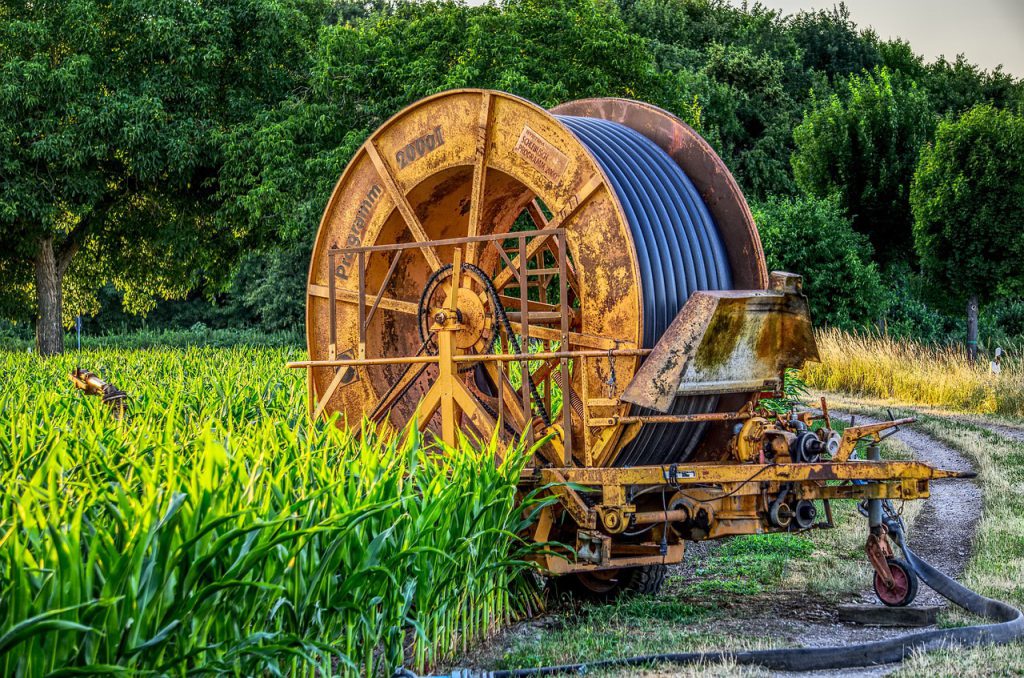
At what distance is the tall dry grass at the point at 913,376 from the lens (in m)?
19.1

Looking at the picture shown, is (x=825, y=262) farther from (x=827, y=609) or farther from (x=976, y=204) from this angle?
(x=827, y=609)

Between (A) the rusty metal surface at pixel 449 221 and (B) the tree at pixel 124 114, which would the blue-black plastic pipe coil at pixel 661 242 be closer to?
(A) the rusty metal surface at pixel 449 221

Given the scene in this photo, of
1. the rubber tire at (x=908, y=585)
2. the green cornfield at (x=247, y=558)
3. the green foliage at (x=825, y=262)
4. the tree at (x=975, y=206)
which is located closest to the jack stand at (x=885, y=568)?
the rubber tire at (x=908, y=585)

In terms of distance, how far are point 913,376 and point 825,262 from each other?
7087 mm

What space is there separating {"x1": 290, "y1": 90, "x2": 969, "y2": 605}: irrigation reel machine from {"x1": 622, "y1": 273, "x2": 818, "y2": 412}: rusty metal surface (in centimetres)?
1

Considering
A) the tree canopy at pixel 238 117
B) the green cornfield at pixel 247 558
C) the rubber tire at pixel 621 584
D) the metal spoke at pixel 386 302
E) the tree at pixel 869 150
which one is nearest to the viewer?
the green cornfield at pixel 247 558

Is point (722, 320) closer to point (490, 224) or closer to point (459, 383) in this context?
point (459, 383)

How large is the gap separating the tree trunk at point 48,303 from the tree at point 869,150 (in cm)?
1888

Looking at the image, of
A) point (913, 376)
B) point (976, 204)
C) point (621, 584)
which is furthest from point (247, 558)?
point (976, 204)

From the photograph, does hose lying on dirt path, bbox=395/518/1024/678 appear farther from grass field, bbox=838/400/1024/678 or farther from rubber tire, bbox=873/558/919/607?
rubber tire, bbox=873/558/919/607

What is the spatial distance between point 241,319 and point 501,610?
52.5 meters

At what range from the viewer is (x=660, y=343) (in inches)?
285

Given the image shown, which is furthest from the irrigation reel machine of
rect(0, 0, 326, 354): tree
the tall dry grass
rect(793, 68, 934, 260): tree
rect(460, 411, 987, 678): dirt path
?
rect(793, 68, 934, 260): tree

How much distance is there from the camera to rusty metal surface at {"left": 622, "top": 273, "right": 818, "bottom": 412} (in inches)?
279
